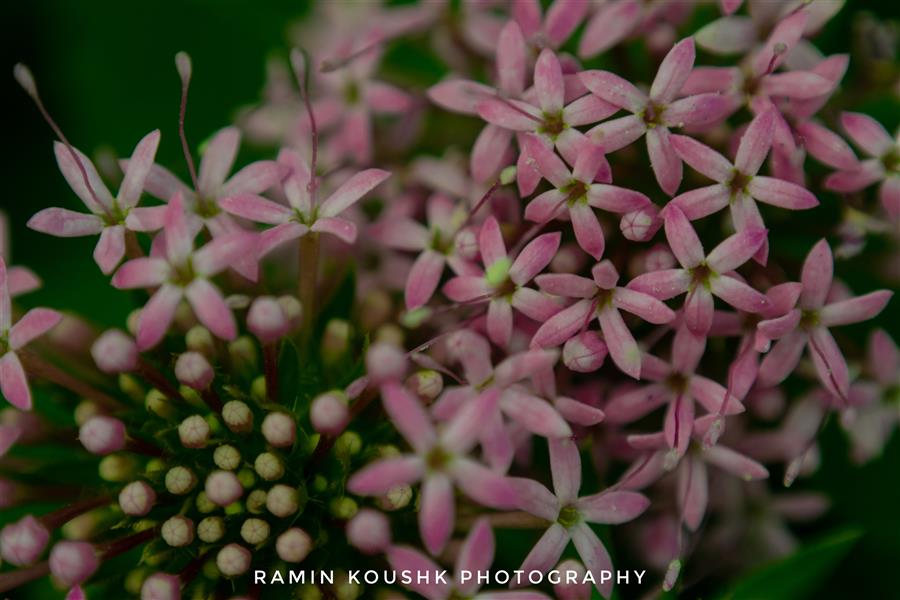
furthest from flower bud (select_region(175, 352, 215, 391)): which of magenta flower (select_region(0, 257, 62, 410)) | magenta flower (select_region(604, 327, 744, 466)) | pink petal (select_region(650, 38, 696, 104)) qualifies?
pink petal (select_region(650, 38, 696, 104))

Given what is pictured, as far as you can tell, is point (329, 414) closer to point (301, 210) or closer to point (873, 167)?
point (301, 210)

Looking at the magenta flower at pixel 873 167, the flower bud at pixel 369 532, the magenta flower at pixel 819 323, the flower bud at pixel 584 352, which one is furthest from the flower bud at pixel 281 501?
the magenta flower at pixel 873 167

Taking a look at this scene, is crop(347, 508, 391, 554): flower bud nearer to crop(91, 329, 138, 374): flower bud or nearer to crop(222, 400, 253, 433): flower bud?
crop(222, 400, 253, 433): flower bud

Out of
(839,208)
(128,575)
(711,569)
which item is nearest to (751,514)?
(711,569)

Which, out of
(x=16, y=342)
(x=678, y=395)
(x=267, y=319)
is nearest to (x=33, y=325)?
(x=16, y=342)

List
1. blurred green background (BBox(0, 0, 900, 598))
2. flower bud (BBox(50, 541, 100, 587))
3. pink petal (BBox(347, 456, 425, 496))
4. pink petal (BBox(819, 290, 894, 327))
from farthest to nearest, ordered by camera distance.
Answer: blurred green background (BBox(0, 0, 900, 598)) < pink petal (BBox(819, 290, 894, 327)) < flower bud (BBox(50, 541, 100, 587)) < pink petal (BBox(347, 456, 425, 496))

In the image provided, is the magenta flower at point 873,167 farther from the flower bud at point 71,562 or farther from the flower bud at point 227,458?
the flower bud at point 71,562
